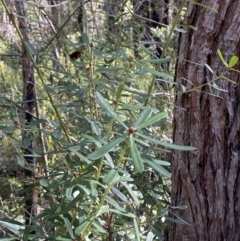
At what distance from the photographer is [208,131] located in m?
1.44

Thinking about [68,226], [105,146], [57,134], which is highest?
[105,146]

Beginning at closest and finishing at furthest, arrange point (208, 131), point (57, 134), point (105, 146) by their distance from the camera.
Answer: point (105, 146), point (57, 134), point (208, 131)

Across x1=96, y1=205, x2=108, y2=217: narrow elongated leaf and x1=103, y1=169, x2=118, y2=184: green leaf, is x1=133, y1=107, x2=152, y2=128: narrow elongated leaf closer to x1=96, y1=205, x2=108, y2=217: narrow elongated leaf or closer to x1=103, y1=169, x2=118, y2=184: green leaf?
x1=103, y1=169, x2=118, y2=184: green leaf

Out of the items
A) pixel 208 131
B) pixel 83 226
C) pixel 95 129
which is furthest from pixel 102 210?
pixel 208 131

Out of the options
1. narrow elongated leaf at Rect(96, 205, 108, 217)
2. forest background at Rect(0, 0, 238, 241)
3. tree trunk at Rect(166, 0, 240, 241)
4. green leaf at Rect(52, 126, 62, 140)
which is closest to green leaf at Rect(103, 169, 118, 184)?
forest background at Rect(0, 0, 238, 241)

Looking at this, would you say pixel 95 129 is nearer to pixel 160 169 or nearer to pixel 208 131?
pixel 160 169

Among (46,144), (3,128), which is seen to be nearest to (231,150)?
→ (3,128)

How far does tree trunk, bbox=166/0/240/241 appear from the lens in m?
1.38

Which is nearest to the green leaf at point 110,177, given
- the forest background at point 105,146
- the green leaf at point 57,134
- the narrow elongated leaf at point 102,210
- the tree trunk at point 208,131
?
the forest background at point 105,146

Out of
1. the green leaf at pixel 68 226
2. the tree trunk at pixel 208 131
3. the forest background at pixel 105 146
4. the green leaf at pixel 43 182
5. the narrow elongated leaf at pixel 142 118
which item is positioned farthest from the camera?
the tree trunk at pixel 208 131

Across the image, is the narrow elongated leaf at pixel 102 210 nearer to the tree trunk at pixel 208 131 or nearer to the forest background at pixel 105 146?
Answer: the forest background at pixel 105 146

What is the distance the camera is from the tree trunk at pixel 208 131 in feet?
4.54

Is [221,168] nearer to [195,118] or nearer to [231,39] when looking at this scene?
Answer: [195,118]

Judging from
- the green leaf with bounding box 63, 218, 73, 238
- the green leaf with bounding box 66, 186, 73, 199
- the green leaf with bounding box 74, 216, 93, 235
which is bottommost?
the green leaf with bounding box 63, 218, 73, 238
